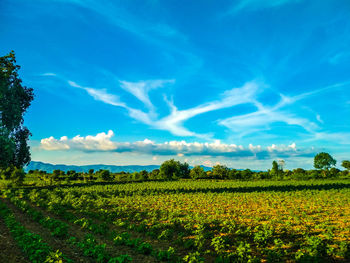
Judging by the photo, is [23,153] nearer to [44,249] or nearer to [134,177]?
[44,249]

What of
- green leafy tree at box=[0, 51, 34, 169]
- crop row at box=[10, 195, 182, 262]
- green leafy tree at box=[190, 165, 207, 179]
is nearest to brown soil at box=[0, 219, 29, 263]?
crop row at box=[10, 195, 182, 262]

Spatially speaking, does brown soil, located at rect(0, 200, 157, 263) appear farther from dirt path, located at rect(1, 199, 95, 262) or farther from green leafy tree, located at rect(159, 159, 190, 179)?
green leafy tree, located at rect(159, 159, 190, 179)

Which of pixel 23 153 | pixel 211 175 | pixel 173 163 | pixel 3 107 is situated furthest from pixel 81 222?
pixel 211 175

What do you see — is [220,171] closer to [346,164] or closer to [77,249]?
[346,164]

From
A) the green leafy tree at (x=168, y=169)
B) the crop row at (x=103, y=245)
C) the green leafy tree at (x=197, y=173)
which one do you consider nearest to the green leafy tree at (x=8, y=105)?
the crop row at (x=103, y=245)

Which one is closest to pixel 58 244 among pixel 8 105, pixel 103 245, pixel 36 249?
pixel 36 249

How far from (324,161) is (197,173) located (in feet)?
317

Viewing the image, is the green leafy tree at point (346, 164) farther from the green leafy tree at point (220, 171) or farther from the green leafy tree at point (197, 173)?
the green leafy tree at point (197, 173)

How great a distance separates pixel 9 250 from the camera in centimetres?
1186

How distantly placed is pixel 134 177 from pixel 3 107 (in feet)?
240

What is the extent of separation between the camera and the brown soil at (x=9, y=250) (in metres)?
10.6

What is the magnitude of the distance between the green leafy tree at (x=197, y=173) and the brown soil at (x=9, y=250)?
319 feet

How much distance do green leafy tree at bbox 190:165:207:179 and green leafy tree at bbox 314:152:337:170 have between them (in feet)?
301

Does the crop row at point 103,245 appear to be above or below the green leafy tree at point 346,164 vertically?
below
